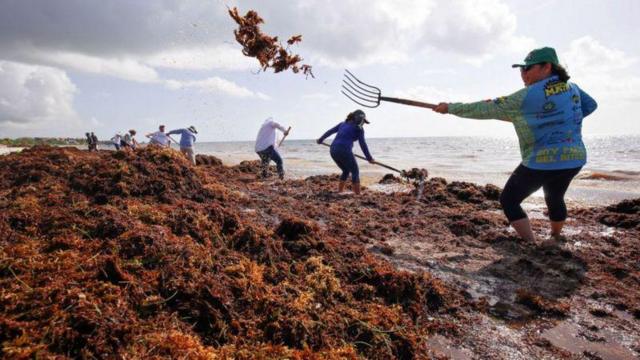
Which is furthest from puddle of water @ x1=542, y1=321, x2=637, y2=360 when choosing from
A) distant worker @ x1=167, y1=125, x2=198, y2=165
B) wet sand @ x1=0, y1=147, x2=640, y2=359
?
distant worker @ x1=167, y1=125, x2=198, y2=165

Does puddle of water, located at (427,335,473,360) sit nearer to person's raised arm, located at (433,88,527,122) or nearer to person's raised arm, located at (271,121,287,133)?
person's raised arm, located at (433,88,527,122)

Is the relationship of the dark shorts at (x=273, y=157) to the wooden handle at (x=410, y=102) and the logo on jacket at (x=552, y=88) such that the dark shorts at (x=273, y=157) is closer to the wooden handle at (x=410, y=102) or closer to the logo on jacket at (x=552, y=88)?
the wooden handle at (x=410, y=102)

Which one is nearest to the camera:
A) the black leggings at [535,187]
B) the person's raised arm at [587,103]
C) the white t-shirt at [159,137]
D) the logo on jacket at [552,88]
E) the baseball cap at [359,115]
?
the logo on jacket at [552,88]

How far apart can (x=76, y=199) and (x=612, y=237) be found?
714cm

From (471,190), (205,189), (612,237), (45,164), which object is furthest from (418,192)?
(45,164)

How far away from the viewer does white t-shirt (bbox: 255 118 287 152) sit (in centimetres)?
1212

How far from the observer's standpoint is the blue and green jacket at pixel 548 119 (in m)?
4.41

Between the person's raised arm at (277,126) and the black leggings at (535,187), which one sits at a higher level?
the person's raised arm at (277,126)

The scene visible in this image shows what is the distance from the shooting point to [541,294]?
355 centimetres

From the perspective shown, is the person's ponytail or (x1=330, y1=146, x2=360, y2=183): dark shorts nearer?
the person's ponytail

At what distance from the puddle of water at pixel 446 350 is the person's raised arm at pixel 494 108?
9.55 ft

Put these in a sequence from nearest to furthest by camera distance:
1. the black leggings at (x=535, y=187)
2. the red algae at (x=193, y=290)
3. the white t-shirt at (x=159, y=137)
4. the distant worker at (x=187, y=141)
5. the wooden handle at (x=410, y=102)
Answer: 1. the red algae at (x=193, y=290)
2. the black leggings at (x=535, y=187)
3. the wooden handle at (x=410, y=102)
4. the distant worker at (x=187, y=141)
5. the white t-shirt at (x=159, y=137)

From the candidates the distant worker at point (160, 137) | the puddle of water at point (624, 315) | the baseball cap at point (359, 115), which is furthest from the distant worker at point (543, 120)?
the distant worker at point (160, 137)

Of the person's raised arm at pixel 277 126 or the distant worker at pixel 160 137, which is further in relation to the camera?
the distant worker at pixel 160 137
